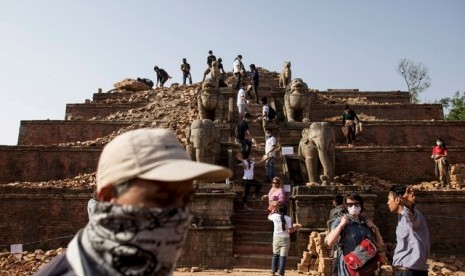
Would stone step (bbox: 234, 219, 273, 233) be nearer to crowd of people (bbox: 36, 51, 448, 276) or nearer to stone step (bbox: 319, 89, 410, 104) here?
crowd of people (bbox: 36, 51, 448, 276)

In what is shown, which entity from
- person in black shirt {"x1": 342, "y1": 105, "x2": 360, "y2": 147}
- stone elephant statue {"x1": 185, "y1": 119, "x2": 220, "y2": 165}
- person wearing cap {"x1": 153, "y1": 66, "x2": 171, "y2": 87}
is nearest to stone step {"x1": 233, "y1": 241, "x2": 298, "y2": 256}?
stone elephant statue {"x1": 185, "y1": 119, "x2": 220, "y2": 165}

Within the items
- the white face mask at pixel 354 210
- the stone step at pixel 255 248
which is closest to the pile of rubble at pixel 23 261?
the stone step at pixel 255 248

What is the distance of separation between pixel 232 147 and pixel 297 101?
284 centimetres

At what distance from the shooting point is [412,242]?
4727mm

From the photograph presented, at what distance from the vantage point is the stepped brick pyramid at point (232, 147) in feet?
34.8

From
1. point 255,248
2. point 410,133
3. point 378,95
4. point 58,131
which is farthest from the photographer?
point 378,95

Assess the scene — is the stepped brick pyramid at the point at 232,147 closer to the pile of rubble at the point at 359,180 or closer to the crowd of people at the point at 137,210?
the pile of rubble at the point at 359,180

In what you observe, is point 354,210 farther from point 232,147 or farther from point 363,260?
point 232,147

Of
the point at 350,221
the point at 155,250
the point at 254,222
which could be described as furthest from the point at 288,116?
the point at 155,250

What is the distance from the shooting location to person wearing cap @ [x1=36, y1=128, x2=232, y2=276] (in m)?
1.61

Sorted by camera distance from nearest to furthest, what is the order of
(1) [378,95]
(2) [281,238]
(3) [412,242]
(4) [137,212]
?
(4) [137,212] < (3) [412,242] < (2) [281,238] < (1) [378,95]

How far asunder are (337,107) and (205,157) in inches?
407

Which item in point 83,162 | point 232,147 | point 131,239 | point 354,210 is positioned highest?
point 232,147

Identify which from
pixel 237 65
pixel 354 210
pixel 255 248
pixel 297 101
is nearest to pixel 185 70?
pixel 237 65
